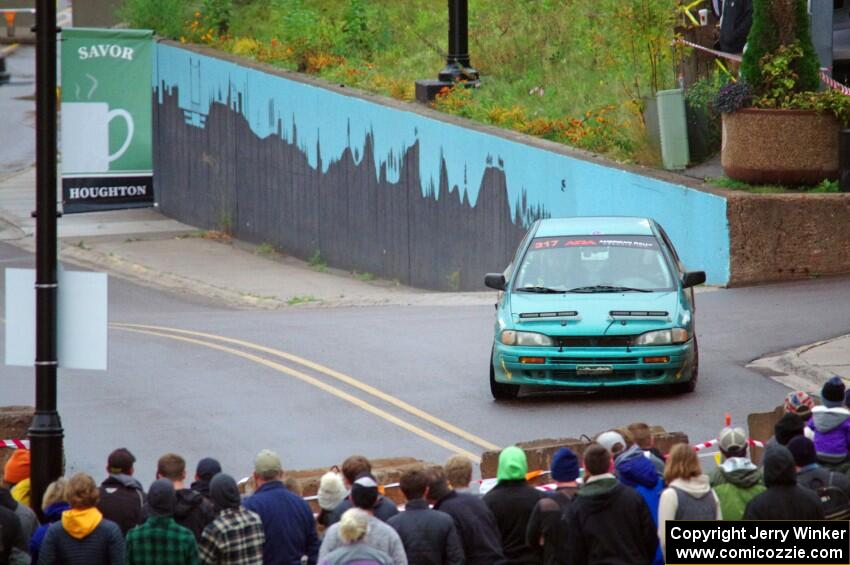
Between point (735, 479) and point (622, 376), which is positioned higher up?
point (735, 479)

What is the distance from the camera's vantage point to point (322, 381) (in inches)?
674

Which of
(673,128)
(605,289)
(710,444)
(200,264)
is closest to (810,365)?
(605,289)

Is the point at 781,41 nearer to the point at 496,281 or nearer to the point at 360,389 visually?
the point at 496,281

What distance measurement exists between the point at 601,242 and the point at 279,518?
808 centimetres

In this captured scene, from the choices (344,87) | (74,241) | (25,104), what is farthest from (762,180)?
(25,104)

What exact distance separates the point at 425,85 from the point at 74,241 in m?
9.90

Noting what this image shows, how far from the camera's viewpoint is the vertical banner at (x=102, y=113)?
10.6 metres

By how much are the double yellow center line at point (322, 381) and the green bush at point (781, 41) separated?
8.25m

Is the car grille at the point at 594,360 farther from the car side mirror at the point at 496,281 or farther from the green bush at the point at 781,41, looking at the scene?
the green bush at the point at 781,41

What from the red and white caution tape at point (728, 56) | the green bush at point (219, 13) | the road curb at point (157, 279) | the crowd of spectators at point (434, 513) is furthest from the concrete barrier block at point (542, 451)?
the green bush at point (219, 13)

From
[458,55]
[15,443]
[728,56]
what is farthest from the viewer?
[458,55]

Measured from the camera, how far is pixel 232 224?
1395 inches

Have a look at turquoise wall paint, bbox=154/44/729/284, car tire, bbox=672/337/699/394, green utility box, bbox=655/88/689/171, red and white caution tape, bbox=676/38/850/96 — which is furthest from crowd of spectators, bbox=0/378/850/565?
green utility box, bbox=655/88/689/171

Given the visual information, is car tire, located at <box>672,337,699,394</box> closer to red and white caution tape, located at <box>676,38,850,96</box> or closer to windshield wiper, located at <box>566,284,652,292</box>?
windshield wiper, located at <box>566,284,652,292</box>
